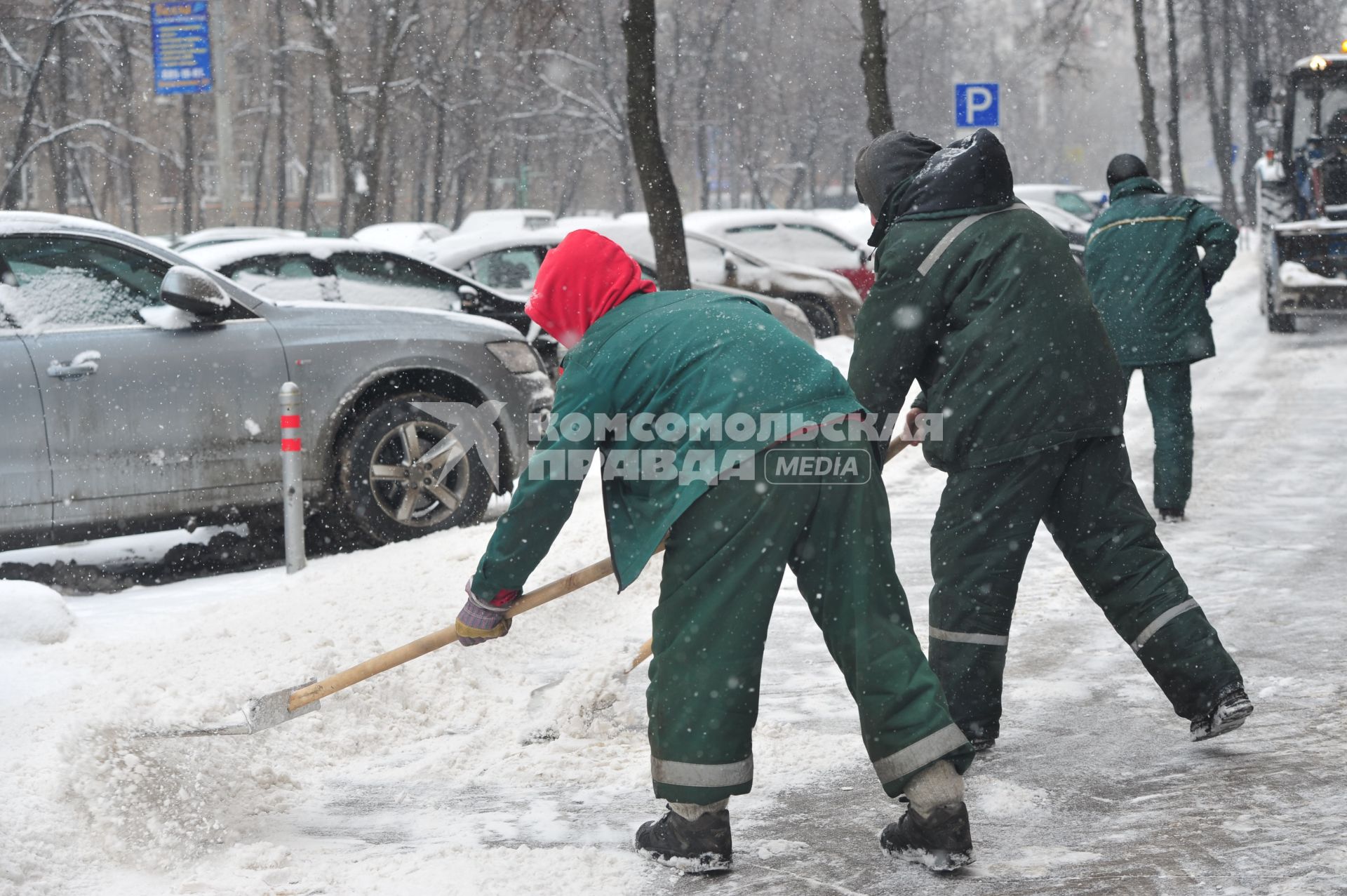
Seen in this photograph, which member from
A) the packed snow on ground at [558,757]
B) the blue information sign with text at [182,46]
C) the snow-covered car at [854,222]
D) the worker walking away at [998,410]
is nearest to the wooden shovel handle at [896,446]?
the worker walking away at [998,410]

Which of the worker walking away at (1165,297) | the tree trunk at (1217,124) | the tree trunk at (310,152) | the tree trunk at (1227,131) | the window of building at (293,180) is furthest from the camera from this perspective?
the window of building at (293,180)

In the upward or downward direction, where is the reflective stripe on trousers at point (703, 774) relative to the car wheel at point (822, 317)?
downward

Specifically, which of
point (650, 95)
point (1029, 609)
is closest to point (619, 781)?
point (1029, 609)

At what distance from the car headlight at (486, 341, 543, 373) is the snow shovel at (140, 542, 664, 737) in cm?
397

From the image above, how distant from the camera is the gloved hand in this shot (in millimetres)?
3543

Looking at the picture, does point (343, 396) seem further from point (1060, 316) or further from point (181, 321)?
point (1060, 316)

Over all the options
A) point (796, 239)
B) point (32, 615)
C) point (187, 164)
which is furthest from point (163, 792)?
point (187, 164)

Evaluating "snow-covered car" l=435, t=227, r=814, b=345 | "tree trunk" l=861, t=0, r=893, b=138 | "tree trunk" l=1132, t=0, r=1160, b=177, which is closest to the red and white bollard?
"snow-covered car" l=435, t=227, r=814, b=345

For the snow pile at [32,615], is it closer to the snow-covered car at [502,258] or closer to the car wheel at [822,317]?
the snow-covered car at [502,258]

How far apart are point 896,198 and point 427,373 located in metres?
4.04

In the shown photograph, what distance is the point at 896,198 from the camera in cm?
406

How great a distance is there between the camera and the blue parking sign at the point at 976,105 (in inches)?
631

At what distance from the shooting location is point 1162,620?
4059 millimetres

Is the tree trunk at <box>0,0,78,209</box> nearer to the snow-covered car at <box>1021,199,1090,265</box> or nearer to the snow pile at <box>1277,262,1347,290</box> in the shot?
the snow-covered car at <box>1021,199,1090,265</box>
